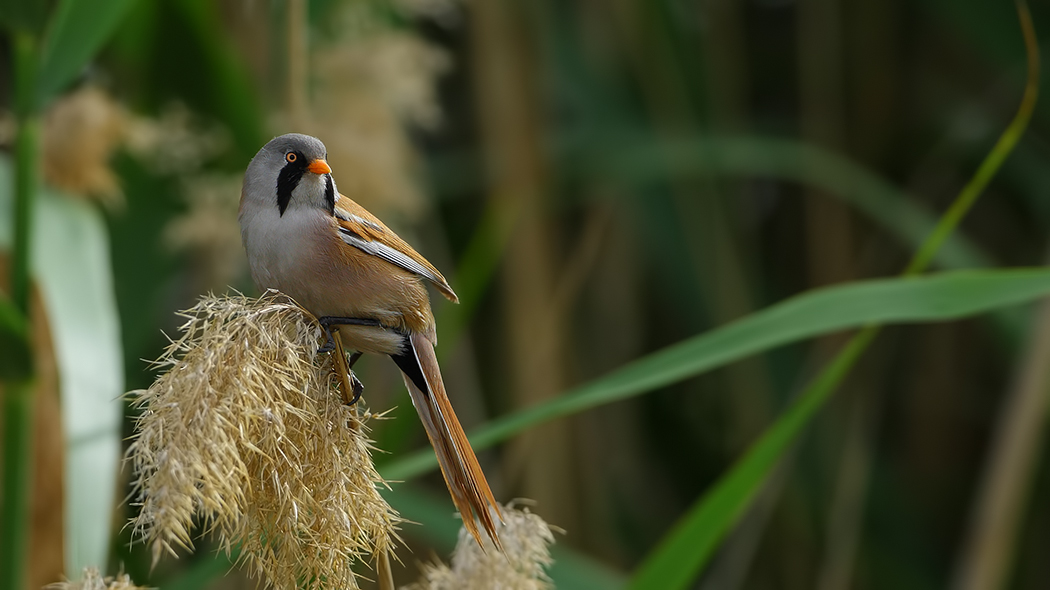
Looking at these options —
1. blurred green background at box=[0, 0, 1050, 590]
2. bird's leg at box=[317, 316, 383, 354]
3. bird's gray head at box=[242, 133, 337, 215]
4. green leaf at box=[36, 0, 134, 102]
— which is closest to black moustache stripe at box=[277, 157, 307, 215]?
bird's gray head at box=[242, 133, 337, 215]

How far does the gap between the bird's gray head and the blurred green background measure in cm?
87

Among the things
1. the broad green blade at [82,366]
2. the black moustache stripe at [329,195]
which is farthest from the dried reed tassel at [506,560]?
the broad green blade at [82,366]

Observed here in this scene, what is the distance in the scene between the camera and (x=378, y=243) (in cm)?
117

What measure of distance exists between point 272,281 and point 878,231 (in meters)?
2.49

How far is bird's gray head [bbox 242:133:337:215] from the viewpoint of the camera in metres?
1.09

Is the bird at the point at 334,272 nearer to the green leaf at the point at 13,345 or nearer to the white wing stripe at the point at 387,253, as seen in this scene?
the white wing stripe at the point at 387,253

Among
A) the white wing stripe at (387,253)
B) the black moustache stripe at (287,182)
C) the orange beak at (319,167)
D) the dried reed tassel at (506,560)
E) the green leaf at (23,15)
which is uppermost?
the green leaf at (23,15)

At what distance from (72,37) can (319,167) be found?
1.37 ft

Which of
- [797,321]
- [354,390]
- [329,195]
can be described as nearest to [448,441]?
[354,390]

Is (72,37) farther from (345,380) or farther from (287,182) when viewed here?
(345,380)

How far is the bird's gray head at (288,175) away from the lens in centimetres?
109

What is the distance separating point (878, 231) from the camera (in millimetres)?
3068

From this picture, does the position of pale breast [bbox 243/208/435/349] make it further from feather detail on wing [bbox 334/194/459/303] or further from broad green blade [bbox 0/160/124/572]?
broad green blade [bbox 0/160/124/572]

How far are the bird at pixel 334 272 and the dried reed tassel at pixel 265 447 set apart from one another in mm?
92
